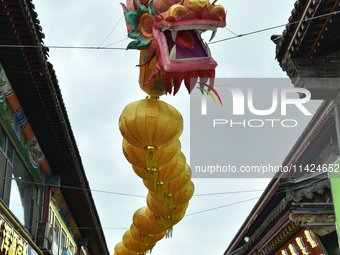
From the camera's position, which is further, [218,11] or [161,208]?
[161,208]

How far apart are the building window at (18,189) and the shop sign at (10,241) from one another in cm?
90

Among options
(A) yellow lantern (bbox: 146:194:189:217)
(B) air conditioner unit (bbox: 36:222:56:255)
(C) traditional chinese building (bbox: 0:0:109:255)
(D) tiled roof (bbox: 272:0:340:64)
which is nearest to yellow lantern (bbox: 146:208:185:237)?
(A) yellow lantern (bbox: 146:194:189:217)

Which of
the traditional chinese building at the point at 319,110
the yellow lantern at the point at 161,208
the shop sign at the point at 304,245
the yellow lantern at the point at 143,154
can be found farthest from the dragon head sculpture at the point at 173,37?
the shop sign at the point at 304,245

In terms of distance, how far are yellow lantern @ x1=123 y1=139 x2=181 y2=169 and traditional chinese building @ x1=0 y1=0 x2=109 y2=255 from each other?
2.31m

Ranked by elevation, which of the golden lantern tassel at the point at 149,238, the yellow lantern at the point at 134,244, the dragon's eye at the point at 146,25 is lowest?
the golden lantern tassel at the point at 149,238

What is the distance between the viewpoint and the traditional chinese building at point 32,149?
995cm

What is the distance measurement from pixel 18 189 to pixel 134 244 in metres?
3.61

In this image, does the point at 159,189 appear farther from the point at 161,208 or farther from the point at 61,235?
the point at 61,235

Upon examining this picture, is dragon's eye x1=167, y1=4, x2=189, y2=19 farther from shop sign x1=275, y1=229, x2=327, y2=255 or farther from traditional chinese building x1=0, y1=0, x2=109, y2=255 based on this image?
shop sign x1=275, y1=229, x2=327, y2=255

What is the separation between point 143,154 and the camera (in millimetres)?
8703

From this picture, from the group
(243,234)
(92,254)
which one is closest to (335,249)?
(243,234)

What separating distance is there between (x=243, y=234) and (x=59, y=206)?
7113 millimetres

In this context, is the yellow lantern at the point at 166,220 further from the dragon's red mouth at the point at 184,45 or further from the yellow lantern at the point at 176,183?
the dragon's red mouth at the point at 184,45

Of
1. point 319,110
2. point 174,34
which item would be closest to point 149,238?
point 319,110
